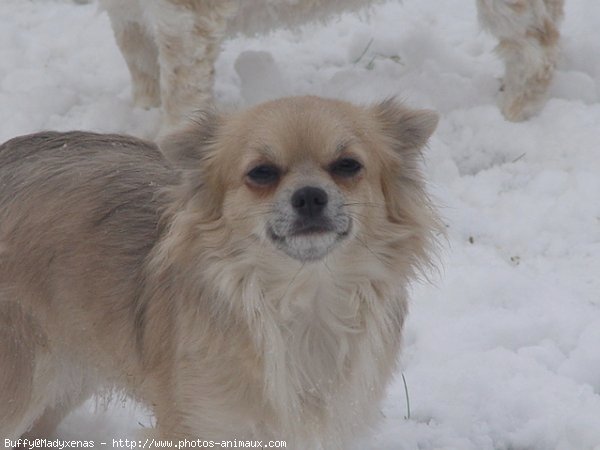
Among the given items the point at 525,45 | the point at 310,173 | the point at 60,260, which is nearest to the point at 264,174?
the point at 310,173

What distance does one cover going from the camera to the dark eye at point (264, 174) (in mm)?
2809

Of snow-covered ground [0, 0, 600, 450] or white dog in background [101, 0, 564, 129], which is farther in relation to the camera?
white dog in background [101, 0, 564, 129]

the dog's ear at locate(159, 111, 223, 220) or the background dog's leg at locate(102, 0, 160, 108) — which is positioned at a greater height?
the dog's ear at locate(159, 111, 223, 220)

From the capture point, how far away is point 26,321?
3160 mm

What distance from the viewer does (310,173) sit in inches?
109

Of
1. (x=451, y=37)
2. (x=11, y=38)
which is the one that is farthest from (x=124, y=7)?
(x=451, y=37)

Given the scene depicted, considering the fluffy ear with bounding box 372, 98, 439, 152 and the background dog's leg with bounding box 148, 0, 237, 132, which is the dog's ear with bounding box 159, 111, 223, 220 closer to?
the fluffy ear with bounding box 372, 98, 439, 152

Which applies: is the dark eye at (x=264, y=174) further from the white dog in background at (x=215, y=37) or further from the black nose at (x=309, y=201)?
the white dog in background at (x=215, y=37)

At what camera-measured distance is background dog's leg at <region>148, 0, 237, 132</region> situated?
5070 mm

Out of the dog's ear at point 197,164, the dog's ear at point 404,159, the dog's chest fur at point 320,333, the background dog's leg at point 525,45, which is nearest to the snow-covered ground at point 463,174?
the background dog's leg at point 525,45

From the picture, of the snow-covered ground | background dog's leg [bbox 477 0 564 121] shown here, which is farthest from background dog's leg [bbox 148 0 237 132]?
background dog's leg [bbox 477 0 564 121]

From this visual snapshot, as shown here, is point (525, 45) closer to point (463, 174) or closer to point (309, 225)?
point (463, 174)

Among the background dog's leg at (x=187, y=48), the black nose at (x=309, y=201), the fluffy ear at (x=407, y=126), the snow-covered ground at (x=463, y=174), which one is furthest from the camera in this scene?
the background dog's leg at (x=187, y=48)

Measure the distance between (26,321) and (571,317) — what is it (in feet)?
6.56
